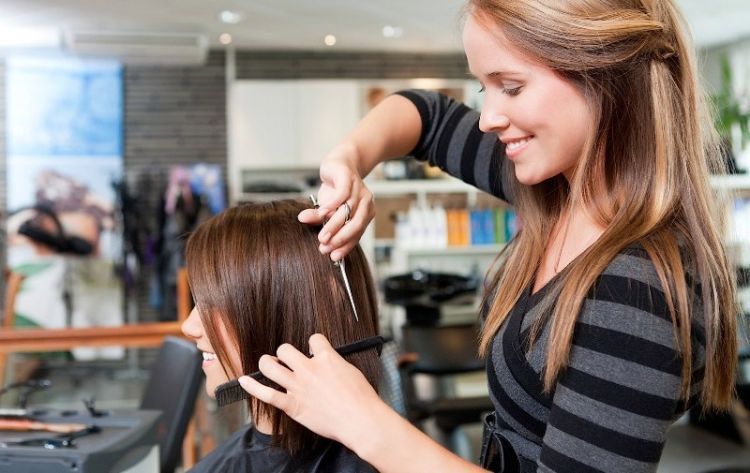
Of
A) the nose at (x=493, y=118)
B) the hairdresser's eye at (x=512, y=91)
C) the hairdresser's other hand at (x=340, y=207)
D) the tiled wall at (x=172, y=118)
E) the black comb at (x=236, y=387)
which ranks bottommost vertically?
the black comb at (x=236, y=387)

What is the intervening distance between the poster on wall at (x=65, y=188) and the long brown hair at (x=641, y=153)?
6.05 m

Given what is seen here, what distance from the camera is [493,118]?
903mm

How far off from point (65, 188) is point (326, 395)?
21.3 feet

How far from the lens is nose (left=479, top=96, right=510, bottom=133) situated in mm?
897

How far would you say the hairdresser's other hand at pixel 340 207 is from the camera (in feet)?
3.32

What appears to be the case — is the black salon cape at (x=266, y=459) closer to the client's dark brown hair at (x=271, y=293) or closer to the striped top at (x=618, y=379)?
the client's dark brown hair at (x=271, y=293)

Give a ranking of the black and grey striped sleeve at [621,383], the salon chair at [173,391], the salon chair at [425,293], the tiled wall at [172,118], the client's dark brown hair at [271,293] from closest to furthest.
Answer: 1. the black and grey striped sleeve at [621,383]
2. the client's dark brown hair at [271,293]
3. the salon chair at [173,391]
4. the salon chair at [425,293]
5. the tiled wall at [172,118]

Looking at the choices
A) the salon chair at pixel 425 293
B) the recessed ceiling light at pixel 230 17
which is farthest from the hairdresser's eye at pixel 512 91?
the recessed ceiling light at pixel 230 17

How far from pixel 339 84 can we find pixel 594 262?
6.08 metres

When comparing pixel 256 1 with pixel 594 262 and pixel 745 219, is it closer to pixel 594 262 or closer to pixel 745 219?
pixel 745 219

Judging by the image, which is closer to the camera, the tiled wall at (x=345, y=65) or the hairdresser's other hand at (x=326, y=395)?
the hairdresser's other hand at (x=326, y=395)

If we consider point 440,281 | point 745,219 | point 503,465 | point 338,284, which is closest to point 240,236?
point 338,284

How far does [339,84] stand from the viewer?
6.71 m

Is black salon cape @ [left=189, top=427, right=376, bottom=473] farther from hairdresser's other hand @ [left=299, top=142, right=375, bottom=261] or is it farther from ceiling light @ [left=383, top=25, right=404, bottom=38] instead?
ceiling light @ [left=383, top=25, right=404, bottom=38]
